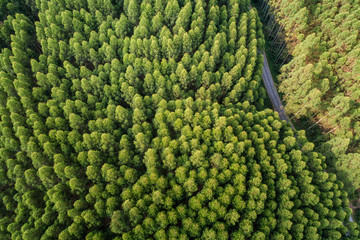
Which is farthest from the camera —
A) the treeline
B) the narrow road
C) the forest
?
the narrow road

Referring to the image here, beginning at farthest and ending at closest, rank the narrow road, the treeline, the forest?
the narrow road → the treeline → the forest

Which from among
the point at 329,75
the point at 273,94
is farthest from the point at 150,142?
the point at 329,75

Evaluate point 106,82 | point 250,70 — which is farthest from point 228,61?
point 106,82

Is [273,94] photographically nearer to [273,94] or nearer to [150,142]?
[273,94]

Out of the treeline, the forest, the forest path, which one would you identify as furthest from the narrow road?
the forest

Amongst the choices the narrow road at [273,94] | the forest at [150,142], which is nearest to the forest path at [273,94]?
the narrow road at [273,94]

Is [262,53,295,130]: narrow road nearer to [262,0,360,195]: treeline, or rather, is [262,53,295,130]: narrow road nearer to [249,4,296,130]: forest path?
[249,4,296,130]: forest path
